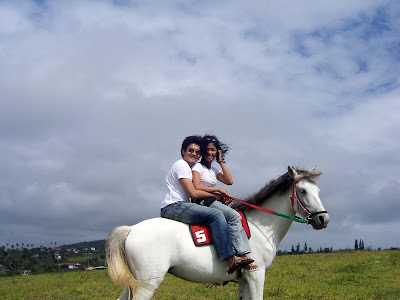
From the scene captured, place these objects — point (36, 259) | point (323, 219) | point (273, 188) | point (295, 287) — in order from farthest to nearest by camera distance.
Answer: point (36, 259) < point (295, 287) < point (273, 188) < point (323, 219)

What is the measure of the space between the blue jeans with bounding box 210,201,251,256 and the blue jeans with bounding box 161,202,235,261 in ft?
0.35

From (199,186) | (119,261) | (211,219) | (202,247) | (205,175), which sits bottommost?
(119,261)

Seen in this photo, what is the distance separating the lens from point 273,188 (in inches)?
259

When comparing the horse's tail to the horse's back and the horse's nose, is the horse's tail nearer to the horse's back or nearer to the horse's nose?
the horse's back

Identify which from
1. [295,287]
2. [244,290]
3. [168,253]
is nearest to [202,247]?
[168,253]

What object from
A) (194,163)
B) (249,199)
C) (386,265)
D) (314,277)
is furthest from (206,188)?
(386,265)

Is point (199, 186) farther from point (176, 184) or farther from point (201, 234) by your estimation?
point (201, 234)

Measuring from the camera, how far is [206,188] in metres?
6.11

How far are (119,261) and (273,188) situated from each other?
282cm

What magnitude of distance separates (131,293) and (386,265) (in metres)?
13.0

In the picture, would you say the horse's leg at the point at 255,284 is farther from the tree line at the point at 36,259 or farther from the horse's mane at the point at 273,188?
the tree line at the point at 36,259

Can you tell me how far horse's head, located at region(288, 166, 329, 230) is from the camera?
19.8ft

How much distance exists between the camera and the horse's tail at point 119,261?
5.28 meters

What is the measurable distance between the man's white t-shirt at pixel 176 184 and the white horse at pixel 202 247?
1.39 feet
